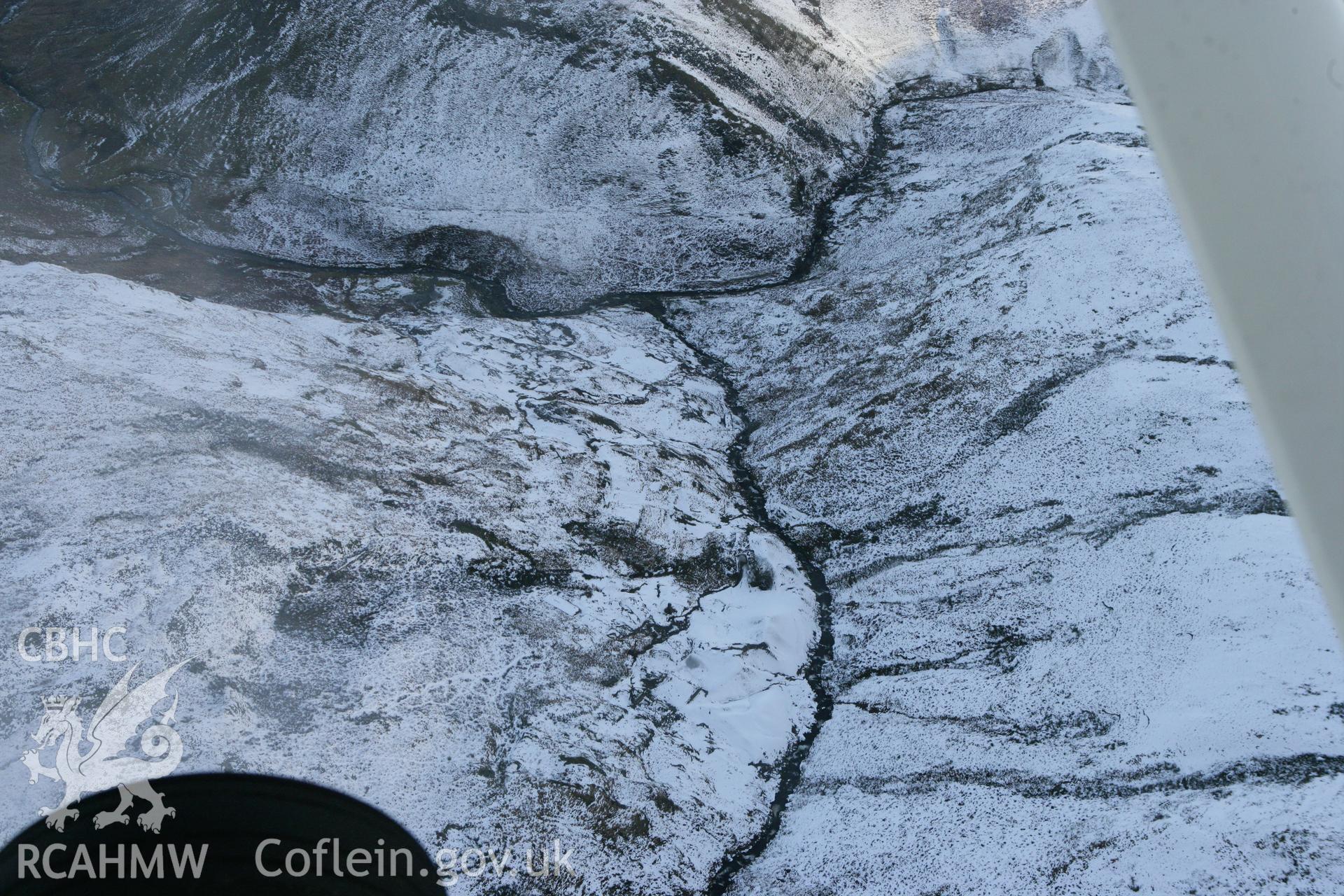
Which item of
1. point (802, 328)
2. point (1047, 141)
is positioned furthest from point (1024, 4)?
point (802, 328)

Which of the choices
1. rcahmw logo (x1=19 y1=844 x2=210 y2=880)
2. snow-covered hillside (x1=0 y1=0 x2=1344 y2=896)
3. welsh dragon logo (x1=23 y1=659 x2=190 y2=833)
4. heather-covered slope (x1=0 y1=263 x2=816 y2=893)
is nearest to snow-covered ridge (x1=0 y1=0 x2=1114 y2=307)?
snow-covered hillside (x1=0 y1=0 x2=1344 y2=896)

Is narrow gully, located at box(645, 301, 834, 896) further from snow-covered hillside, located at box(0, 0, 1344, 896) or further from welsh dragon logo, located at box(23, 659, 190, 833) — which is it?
welsh dragon logo, located at box(23, 659, 190, 833)

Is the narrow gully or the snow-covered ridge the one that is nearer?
the narrow gully

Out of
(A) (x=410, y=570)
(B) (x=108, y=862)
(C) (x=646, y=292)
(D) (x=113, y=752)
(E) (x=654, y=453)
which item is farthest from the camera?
(C) (x=646, y=292)

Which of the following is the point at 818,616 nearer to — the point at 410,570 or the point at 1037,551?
the point at 1037,551

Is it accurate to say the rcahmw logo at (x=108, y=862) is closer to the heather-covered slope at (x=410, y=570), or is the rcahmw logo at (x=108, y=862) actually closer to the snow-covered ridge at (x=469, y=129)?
the heather-covered slope at (x=410, y=570)

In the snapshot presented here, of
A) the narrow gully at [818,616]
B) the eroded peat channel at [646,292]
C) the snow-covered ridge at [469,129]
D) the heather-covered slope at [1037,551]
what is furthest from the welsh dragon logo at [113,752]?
the snow-covered ridge at [469,129]

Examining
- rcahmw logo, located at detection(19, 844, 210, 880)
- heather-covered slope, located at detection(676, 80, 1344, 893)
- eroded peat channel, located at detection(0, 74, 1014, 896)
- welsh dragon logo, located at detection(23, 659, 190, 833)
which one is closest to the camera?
rcahmw logo, located at detection(19, 844, 210, 880)

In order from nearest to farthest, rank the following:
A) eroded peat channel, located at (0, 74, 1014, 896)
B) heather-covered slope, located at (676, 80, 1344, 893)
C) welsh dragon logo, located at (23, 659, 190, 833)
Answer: welsh dragon logo, located at (23, 659, 190, 833) → heather-covered slope, located at (676, 80, 1344, 893) → eroded peat channel, located at (0, 74, 1014, 896)

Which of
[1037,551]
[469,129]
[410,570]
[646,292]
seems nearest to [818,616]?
[1037,551]

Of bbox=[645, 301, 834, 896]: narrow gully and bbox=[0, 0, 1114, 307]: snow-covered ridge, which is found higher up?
bbox=[0, 0, 1114, 307]: snow-covered ridge
